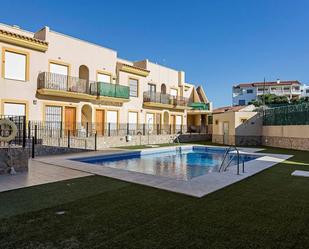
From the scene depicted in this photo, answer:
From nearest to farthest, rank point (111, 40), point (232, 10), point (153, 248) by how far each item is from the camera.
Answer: point (153, 248)
point (232, 10)
point (111, 40)

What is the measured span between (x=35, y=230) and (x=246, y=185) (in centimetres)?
548

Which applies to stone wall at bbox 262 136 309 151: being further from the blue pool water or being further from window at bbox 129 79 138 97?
window at bbox 129 79 138 97

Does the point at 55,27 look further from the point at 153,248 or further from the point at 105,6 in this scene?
the point at 153,248

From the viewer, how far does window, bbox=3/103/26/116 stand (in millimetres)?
15234

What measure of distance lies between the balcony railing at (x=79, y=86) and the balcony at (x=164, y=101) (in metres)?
3.79

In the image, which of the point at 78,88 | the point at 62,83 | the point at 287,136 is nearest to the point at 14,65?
the point at 62,83

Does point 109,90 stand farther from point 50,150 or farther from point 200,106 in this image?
point 200,106

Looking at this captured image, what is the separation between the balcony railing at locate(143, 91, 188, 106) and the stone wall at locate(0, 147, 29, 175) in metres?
17.6

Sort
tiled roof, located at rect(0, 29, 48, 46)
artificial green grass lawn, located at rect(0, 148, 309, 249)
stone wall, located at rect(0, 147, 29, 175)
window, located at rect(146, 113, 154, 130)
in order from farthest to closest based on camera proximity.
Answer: window, located at rect(146, 113, 154, 130) < tiled roof, located at rect(0, 29, 48, 46) < stone wall, located at rect(0, 147, 29, 175) < artificial green grass lawn, located at rect(0, 148, 309, 249)

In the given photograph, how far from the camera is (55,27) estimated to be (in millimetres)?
18656

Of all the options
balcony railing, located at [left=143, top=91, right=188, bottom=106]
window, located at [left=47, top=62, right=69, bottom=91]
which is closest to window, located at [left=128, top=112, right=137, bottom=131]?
balcony railing, located at [left=143, top=91, right=188, bottom=106]

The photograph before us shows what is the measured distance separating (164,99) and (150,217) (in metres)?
23.5

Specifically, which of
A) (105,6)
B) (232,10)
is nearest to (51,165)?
(105,6)

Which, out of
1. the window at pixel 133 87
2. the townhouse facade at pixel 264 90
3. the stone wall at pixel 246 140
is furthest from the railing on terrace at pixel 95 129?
the townhouse facade at pixel 264 90
